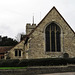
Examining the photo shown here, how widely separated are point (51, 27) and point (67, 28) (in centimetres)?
313

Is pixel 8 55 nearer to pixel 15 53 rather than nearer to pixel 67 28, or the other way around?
pixel 15 53

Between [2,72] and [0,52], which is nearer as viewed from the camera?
[2,72]

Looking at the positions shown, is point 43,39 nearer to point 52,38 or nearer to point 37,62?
point 52,38

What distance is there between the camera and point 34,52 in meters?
29.1

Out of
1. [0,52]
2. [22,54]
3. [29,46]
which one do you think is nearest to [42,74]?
[29,46]

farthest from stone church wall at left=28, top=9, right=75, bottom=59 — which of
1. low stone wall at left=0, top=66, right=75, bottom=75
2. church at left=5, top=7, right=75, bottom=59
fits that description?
Result: low stone wall at left=0, top=66, right=75, bottom=75

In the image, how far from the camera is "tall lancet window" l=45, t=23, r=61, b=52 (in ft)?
98.1

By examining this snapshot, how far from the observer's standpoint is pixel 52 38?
3022 centimetres

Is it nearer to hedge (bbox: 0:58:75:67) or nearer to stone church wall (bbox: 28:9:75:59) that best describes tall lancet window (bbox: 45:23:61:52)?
stone church wall (bbox: 28:9:75:59)

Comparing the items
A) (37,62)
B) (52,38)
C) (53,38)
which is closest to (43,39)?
(52,38)

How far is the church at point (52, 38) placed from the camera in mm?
29312

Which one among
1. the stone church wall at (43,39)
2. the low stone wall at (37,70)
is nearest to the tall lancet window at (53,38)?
the stone church wall at (43,39)

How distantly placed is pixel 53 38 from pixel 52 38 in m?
0.19

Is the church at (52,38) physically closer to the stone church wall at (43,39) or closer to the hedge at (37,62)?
the stone church wall at (43,39)
